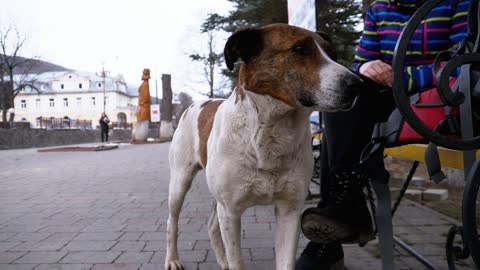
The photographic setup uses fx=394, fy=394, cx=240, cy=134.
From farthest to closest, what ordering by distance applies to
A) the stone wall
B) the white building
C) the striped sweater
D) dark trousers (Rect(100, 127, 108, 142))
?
the white building → dark trousers (Rect(100, 127, 108, 142)) → the stone wall → the striped sweater

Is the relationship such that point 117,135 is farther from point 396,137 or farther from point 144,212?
point 396,137

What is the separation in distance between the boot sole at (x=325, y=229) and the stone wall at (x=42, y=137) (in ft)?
68.2

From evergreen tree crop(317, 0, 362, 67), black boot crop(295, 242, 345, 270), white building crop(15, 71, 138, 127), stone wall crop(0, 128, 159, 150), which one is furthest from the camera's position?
white building crop(15, 71, 138, 127)

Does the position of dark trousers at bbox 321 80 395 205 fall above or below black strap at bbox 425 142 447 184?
above

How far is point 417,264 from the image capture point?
108 inches

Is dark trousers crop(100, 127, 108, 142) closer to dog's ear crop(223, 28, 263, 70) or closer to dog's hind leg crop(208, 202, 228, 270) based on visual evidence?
dog's hind leg crop(208, 202, 228, 270)

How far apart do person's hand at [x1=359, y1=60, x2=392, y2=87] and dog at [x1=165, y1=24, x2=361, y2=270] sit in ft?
0.67

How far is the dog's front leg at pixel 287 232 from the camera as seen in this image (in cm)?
206

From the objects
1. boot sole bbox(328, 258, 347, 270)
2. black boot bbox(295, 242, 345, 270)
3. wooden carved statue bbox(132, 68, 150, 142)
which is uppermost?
wooden carved statue bbox(132, 68, 150, 142)

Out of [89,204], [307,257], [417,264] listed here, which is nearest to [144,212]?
[89,204]

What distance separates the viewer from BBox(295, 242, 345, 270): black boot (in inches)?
92.0

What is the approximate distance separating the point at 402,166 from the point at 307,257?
19.6 feet

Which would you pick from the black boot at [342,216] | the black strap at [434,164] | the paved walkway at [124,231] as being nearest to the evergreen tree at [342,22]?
the paved walkway at [124,231]

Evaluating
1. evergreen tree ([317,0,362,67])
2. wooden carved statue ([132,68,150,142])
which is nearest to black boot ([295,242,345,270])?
evergreen tree ([317,0,362,67])
